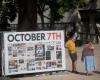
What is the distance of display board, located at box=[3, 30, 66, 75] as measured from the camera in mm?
15750

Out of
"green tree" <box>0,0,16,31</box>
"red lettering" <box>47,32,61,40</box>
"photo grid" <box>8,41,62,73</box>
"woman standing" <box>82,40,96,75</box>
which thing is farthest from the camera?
"green tree" <box>0,0,16,31</box>

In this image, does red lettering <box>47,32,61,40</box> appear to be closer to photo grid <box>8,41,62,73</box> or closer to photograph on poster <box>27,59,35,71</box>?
photo grid <box>8,41,62,73</box>

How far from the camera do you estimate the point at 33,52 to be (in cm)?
1619

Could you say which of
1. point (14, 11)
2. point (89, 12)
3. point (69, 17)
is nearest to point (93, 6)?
point (89, 12)

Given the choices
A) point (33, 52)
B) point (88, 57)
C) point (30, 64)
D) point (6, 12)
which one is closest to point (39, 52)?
point (33, 52)

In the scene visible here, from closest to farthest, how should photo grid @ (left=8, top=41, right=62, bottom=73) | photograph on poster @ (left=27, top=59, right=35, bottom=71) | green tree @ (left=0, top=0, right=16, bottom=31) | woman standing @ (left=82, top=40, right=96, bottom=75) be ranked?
1. photo grid @ (left=8, top=41, right=62, bottom=73)
2. photograph on poster @ (left=27, top=59, right=35, bottom=71)
3. woman standing @ (left=82, top=40, right=96, bottom=75)
4. green tree @ (left=0, top=0, right=16, bottom=31)

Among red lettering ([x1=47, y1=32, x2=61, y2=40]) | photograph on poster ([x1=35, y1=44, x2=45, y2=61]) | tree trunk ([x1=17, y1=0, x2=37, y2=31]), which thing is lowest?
photograph on poster ([x1=35, y1=44, x2=45, y2=61])

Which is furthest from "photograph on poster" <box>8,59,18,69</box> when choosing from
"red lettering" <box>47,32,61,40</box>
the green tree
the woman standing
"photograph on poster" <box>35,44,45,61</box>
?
the green tree

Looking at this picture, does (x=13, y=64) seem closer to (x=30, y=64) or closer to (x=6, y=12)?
(x=30, y=64)

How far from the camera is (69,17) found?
45.5 m

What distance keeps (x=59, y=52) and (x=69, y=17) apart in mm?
28881

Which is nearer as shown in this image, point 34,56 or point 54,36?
point 34,56

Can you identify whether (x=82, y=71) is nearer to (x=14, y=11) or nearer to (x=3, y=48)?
(x=3, y=48)

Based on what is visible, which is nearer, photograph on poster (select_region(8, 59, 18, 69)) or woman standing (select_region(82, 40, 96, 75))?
photograph on poster (select_region(8, 59, 18, 69))
